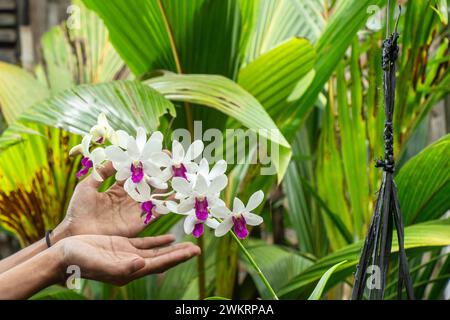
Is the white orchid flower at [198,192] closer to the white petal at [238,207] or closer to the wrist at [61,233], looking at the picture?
the white petal at [238,207]

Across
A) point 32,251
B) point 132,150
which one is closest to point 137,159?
point 132,150

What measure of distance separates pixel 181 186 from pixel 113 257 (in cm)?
12

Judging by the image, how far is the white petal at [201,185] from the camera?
53cm

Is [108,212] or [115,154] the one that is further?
[108,212]

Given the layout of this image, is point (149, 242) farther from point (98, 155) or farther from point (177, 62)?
point (177, 62)

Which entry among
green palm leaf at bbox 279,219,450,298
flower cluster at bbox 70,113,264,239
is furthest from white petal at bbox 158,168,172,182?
green palm leaf at bbox 279,219,450,298

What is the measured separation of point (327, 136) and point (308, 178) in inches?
9.9

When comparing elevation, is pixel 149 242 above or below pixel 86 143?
below

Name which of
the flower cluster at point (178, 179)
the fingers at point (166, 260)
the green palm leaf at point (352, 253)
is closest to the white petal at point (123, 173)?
the flower cluster at point (178, 179)

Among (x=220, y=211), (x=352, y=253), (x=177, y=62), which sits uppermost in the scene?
(x=177, y=62)

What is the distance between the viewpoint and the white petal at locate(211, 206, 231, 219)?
550mm

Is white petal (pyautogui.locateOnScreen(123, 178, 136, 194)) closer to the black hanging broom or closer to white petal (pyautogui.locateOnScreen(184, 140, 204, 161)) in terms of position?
white petal (pyautogui.locateOnScreen(184, 140, 204, 161))

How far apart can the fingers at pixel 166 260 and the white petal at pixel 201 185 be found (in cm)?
12

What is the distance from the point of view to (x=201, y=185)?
1.76ft
